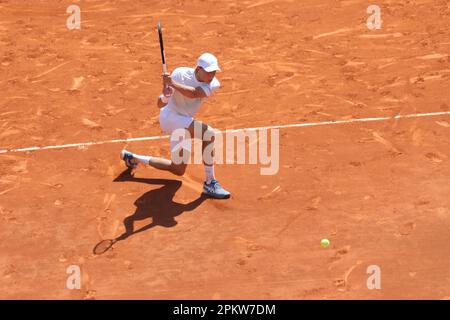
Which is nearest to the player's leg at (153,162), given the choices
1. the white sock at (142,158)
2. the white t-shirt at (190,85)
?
the white sock at (142,158)

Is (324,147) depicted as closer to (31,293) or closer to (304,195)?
(304,195)

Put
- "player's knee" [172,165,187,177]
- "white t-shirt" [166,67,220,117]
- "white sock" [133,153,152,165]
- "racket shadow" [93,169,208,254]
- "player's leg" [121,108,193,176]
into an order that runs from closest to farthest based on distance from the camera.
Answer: "racket shadow" [93,169,208,254]
"white t-shirt" [166,67,220,117]
"player's leg" [121,108,193,176]
"player's knee" [172,165,187,177]
"white sock" [133,153,152,165]

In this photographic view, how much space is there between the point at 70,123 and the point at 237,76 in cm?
337

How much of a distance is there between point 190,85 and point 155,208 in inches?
71.4

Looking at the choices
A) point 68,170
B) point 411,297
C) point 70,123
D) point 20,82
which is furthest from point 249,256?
point 20,82

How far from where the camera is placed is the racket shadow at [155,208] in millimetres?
11367

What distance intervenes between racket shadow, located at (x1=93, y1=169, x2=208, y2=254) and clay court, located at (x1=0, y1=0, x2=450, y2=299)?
0.04 meters

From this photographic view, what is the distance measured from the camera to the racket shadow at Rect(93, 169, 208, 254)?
11.4m

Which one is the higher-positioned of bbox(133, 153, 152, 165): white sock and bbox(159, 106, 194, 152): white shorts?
bbox(159, 106, 194, 152): white shorts

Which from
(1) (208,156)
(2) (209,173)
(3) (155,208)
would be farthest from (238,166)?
(3) (155,208)

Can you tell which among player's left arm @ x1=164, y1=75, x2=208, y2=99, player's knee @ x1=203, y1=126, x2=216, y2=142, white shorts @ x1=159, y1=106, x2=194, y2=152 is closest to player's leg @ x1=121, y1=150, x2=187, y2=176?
white shorts @ x1=159, y1=106, x2=194, y2=152

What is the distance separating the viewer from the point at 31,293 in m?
10.4

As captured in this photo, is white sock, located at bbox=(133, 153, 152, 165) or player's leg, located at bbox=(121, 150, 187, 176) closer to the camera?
player's leg, located at bbox=(121, 150, 187, 176)

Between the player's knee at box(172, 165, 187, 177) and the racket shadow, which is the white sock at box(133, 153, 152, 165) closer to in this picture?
the racket shadow
